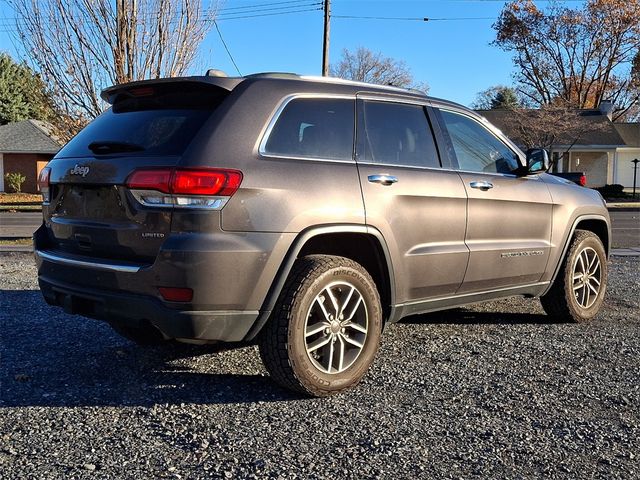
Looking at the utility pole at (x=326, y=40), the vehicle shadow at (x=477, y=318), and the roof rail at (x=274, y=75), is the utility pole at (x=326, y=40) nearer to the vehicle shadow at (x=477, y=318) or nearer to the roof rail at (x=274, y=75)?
the vehicle shadow at (x=477, y=318)

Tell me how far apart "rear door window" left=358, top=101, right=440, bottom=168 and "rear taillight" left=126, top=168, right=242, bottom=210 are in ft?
3.52

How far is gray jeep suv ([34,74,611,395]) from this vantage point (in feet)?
11.7

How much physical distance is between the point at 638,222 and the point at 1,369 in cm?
2017

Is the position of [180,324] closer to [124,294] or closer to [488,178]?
[124,294]

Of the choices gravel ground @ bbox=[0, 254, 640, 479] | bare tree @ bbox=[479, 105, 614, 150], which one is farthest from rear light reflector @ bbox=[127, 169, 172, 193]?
bare tree @ bbox=[479, 105, 614, 150]

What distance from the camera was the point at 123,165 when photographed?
3.75 m

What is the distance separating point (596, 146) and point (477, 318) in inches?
1502

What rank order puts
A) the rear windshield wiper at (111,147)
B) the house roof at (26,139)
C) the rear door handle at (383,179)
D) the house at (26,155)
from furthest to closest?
the house at (26,155)
the house roof at (26,139)
the rear door handle at (383,179)
the rear windshield wiper at (111,147)

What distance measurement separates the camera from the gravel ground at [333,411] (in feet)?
10.0

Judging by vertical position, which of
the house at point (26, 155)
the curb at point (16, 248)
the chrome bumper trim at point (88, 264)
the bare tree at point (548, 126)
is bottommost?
the curb at point (16, 248)

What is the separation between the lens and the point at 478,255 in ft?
16.1

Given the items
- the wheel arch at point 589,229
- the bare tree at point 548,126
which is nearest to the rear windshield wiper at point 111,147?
the wheel arch at point 589,229

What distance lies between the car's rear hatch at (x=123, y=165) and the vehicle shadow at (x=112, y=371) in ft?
2.73

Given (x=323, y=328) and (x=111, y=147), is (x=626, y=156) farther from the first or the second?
(x=111, y=147)
